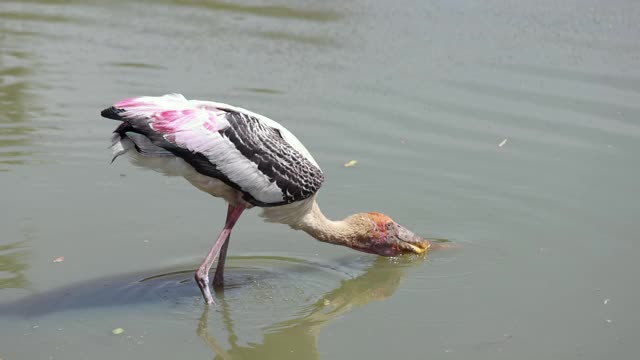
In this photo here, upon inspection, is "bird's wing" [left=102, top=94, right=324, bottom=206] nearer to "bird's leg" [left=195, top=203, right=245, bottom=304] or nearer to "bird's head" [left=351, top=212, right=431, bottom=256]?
"bird's leg" [left=195, top=203, right=245, bottom=304]

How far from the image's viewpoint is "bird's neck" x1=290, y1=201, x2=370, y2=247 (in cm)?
691

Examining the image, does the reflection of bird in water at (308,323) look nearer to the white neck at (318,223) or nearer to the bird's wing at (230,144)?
the white neck at (318,223)

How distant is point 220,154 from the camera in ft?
20.5

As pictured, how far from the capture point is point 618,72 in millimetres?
10219

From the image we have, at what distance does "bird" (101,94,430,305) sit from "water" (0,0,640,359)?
539 millimetres

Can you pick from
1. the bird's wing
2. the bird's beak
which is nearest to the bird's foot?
the bird's wing

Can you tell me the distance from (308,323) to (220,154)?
1124 millimetres

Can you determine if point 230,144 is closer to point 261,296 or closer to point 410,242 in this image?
point 261,296

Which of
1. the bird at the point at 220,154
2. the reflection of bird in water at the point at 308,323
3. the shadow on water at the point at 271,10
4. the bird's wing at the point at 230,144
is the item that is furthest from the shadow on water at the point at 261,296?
the shadow on water at the point at 271,10

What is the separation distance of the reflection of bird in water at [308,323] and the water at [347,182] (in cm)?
2

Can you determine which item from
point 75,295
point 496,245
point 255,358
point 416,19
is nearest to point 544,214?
point 496,245

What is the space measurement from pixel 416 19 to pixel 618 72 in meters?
2.41

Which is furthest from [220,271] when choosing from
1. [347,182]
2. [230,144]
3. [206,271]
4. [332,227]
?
[347,182]

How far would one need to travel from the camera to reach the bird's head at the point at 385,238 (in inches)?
283
